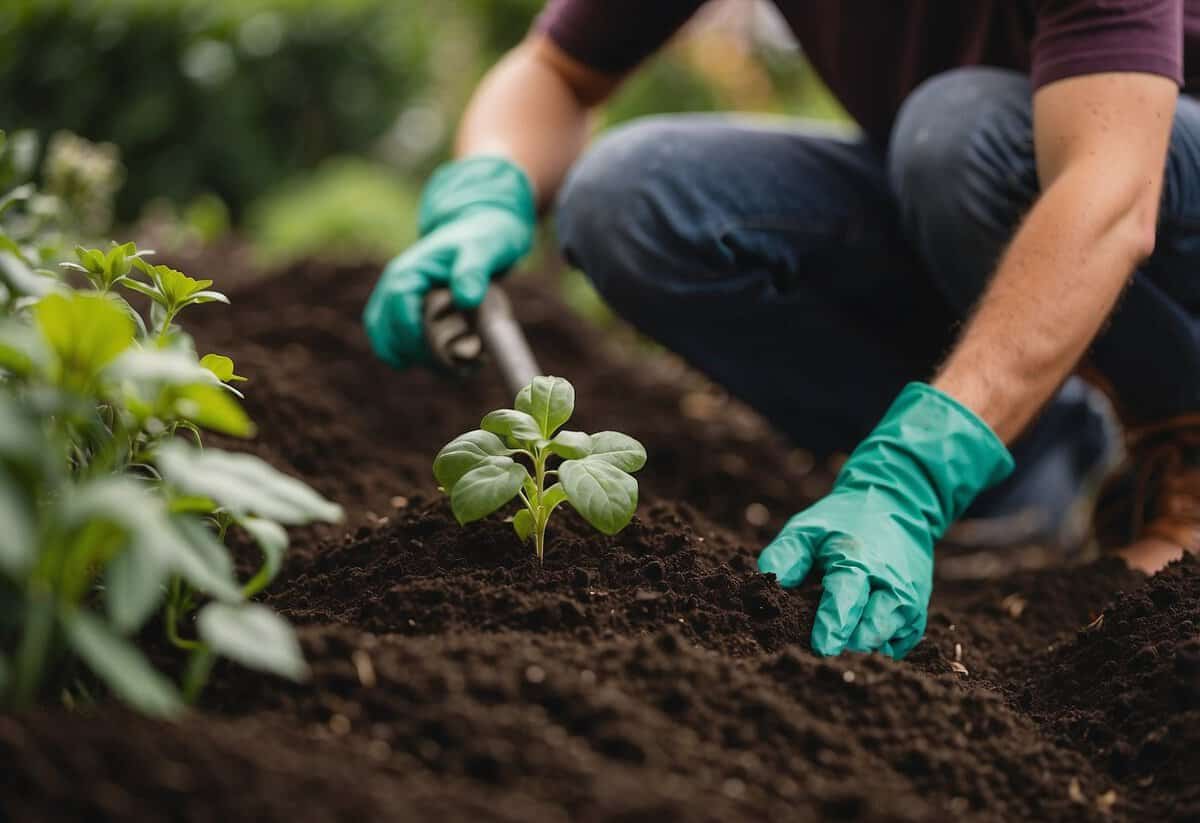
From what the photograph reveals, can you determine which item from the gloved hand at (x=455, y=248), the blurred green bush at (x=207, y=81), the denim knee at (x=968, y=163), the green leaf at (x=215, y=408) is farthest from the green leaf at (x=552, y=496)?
the blurred green bush at (x=207, y=81)

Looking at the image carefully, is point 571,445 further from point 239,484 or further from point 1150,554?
point 1150,554

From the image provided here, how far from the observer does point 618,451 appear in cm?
132

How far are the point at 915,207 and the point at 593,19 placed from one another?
814 mm

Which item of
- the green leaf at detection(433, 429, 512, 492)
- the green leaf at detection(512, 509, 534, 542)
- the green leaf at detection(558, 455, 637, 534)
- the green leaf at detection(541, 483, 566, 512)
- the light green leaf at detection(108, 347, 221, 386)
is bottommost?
the green leaf at detection(512, 509, 534, 542)

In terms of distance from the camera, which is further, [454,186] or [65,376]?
[454,186]

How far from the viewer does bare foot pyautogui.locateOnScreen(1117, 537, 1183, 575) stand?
1997 millimetres

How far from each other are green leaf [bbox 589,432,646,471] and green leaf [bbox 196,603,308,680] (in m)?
0.50

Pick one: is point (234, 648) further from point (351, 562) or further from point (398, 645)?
point (351, 562)

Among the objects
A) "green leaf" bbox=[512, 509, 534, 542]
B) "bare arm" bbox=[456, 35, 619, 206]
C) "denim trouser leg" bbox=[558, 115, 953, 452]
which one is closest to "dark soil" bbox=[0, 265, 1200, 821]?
"green leaf" bbox=[512, 509, 534, 542]

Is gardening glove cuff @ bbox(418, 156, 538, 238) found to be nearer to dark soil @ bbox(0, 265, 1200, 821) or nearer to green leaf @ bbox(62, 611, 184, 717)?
dark soil @ bbox(0, 265, 1200, 821)

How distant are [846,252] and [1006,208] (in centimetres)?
46

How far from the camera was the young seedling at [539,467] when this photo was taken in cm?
124

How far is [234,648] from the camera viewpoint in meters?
0.84

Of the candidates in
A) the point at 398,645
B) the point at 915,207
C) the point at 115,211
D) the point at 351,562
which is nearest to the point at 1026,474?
the point at 915,207
